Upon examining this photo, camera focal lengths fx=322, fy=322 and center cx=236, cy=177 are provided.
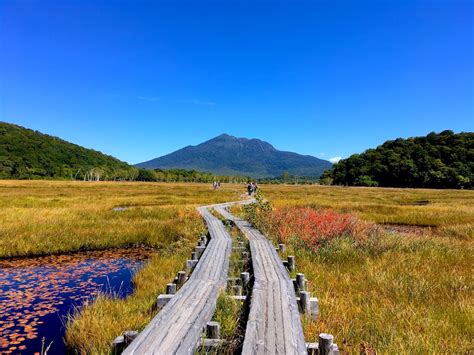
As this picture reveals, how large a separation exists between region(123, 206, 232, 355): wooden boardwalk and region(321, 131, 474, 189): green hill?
4146 inches

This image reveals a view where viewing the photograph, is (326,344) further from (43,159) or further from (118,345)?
(43,159)

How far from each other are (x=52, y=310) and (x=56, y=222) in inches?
492

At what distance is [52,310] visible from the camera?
811cm

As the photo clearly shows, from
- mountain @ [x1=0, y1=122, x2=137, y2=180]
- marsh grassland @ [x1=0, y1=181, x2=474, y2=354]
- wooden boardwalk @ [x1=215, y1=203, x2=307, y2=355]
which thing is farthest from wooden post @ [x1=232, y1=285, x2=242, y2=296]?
mountain @ [x1=0, y1=122, x2=137, y2=180]

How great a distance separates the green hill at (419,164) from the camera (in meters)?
95.6

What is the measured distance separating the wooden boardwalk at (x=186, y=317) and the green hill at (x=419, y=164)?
105 meters

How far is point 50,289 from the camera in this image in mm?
9602

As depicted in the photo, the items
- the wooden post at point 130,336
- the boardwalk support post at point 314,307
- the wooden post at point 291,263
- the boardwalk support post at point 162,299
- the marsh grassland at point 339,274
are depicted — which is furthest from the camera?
the wooden post at point 291,263

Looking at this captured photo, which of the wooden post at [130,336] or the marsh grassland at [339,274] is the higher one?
the wooden post at [130,336]

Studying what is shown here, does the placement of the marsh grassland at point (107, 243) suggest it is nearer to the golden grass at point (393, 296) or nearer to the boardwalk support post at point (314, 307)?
the boardwalk support post at point (314, 307)

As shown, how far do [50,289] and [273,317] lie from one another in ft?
24.8

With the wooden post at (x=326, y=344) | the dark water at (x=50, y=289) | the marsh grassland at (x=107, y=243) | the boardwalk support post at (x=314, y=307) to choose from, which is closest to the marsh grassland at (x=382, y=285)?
the boardwalk support post at (x=314, y=307)

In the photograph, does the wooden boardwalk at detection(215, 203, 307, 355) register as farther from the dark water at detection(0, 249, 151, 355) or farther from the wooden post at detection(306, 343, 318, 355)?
the dark water at detection(0, 249, 151, 355)

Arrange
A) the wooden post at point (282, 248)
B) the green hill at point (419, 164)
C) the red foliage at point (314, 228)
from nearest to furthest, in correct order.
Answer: the wooden post at point (282, 248), the red foliage at point (314, 228), the green hill at point (419, 164)
